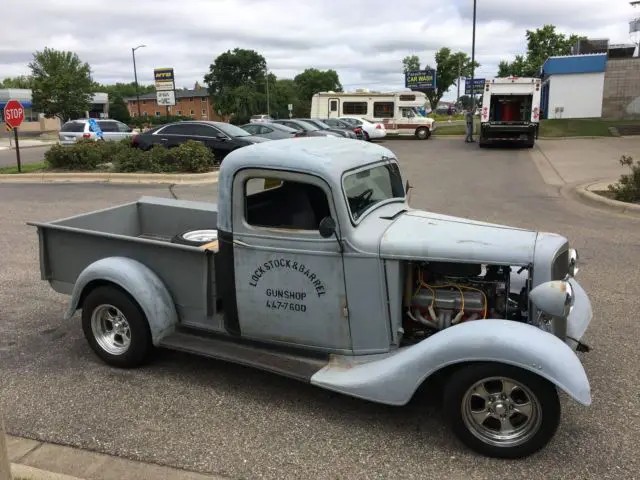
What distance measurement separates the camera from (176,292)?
4293mm

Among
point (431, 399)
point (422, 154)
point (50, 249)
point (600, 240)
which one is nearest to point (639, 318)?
point (431, 399)

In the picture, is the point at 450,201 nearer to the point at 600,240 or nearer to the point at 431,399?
the point at 600,240

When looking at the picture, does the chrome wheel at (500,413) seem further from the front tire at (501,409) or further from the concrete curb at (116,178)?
the concrete curb at (116,178)

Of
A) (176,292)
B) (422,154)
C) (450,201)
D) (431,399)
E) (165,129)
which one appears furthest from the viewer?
(422,154)

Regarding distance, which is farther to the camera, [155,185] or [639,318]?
[155,185]

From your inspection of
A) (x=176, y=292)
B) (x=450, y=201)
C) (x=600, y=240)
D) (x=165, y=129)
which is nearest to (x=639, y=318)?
(x=600, y=240)

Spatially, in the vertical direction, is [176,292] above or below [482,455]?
above

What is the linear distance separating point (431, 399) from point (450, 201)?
844 cm

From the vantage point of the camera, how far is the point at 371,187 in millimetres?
4090

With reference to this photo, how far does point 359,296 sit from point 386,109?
30.5 m

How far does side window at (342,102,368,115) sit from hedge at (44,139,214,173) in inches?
733

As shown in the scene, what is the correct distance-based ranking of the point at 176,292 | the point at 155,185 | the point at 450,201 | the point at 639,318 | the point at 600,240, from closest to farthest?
the point at 176,292, the point at 639,318, the point at 600,240, the point at 450,201, the point at 155,185

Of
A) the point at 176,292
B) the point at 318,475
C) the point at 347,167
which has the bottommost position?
the point at 318,475

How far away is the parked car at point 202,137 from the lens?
17375 mm
